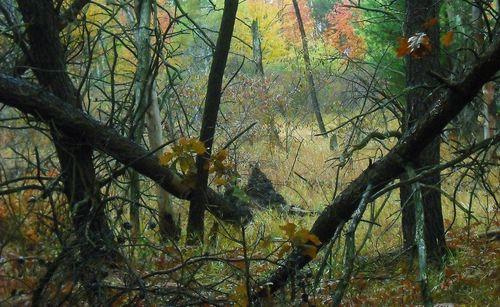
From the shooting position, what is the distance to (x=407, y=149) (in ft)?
11.3

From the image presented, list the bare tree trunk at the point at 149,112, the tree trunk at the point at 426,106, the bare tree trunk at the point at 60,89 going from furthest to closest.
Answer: the bare tree trunk at the point at 149,112 < the tree trunk at the point at 426,106 < the bare tree trunk at the point at 60,89

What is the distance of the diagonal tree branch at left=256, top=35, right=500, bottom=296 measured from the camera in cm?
306

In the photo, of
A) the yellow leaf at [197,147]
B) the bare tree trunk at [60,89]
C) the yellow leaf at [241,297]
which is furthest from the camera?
the bare tree trunk at [60,89]

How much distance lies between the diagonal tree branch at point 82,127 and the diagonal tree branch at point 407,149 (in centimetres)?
56

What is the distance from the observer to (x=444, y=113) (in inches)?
128

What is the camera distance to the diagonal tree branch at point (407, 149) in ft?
10.1

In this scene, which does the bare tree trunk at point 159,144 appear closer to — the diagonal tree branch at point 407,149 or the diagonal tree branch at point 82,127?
the diagonal tree branch at point 82,127

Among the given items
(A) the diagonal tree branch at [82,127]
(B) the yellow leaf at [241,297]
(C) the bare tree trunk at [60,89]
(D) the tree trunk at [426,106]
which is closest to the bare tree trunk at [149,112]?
(A) the diagonal tree branch at [82,127]

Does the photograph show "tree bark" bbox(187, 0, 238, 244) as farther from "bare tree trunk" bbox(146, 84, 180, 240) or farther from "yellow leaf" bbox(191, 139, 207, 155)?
"yellow leaf" bbox(191, 139, 207, 155)

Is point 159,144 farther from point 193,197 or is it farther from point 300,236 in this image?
point 300,236

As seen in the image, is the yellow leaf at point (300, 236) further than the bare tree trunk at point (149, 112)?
No

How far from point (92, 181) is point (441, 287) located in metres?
3.15

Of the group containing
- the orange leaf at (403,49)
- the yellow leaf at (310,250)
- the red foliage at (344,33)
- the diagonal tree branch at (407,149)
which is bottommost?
the yellow leaf at (310,250)

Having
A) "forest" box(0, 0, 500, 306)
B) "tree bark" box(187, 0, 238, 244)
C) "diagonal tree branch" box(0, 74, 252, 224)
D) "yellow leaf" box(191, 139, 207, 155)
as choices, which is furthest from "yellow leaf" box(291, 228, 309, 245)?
"tree bark" box(187, 0, 238, 244)
